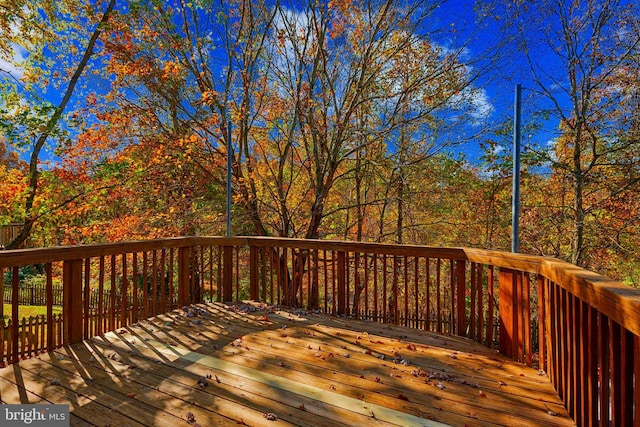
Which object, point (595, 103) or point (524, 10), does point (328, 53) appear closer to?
point (524, 10)

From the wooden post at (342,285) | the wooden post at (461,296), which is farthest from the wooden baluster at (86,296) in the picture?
the wooden post at (461,296)

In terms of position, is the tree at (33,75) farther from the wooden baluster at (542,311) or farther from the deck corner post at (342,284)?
the wooden baluster at (542,311)

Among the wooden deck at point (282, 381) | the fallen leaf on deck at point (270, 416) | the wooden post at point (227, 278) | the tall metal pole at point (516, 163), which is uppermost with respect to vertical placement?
the tall metal pole at point (516, 163)

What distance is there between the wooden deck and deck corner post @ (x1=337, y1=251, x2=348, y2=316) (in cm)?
63

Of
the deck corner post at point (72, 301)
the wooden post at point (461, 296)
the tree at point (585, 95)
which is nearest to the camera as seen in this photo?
the deck corner post at point (72, 301)

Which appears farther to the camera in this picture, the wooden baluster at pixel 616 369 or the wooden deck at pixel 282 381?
the wooden deck at pixel 282 381

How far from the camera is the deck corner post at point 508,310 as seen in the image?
91.7 inches

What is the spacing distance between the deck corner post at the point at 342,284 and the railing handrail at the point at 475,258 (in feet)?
0.40

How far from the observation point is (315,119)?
20.0ft

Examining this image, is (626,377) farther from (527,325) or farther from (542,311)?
(527,325)

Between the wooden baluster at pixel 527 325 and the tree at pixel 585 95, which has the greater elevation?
the tree at pixel 585 95

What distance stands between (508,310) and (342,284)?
5.50 ft

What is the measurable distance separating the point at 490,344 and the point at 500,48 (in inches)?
208

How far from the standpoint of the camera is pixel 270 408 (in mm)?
1674
